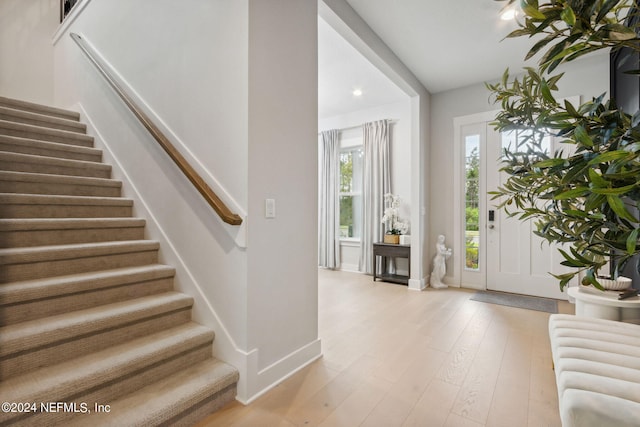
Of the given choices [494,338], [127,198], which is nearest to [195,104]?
[127,198]

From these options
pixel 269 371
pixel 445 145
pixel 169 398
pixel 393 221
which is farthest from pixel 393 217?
pixel 169 398

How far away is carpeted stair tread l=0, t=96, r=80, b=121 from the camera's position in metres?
3.10

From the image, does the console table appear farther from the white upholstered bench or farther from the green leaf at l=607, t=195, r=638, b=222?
the green leaf at l=607, t=195, r=638, b=222

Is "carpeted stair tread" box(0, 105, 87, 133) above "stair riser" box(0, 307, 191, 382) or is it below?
above

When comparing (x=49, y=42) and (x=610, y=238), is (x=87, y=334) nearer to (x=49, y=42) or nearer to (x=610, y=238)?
(x=610, y=238)

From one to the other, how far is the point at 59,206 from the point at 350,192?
14.1 ft

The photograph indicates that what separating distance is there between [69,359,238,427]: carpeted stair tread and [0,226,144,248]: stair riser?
127 centimetres

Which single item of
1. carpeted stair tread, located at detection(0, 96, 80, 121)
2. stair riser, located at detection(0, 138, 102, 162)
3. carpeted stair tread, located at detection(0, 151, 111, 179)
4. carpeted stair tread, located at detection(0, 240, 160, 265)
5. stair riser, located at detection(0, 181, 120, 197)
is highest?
carpeted stair tread, located at detection(0, 96, 80, 121)

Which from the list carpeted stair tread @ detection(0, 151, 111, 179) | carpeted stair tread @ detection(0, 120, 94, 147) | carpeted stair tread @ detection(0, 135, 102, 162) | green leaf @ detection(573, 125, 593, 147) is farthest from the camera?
carpeted stair tread @ detection(0, 120, 94, 147)

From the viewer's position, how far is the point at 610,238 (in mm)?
615

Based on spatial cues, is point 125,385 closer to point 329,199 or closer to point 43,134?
point 43,134

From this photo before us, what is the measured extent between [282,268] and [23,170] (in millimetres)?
2371

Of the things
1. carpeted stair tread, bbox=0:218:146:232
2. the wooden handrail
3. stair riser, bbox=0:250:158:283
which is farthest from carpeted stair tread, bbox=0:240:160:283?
the wooden handrail

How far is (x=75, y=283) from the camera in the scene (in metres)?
1.83
